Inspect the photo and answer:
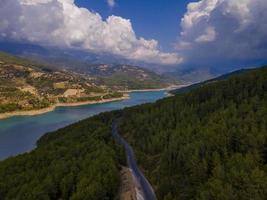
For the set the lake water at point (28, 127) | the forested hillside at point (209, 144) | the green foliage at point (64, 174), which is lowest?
the lake water at point (28, 127)

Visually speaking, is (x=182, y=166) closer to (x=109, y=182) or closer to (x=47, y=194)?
(x=109, y=182)

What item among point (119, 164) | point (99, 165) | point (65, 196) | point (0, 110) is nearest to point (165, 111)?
point (119, 164)

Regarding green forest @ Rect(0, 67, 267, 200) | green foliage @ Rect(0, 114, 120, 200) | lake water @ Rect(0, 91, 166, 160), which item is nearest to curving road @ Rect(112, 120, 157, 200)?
green forest @ Rect(0, 67, 267, 200)

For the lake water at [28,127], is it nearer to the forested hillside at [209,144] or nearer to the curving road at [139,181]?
the forested hillside at [209,144]

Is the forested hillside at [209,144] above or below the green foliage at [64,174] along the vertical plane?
above

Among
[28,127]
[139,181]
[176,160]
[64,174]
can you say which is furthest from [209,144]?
[28,127]

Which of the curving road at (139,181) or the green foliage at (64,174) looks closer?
the green foliage at (64,174)

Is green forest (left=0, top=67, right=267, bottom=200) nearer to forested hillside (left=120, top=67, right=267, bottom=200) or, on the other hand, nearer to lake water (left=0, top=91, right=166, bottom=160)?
forested hillside (left=120, top=67, right=267, bottom=200)

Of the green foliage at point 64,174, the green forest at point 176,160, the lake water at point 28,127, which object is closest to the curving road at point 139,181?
the green forest at point 176,160

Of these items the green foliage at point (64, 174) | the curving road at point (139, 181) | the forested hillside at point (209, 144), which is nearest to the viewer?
the forested hillside at point (209, 144)
